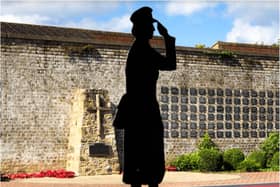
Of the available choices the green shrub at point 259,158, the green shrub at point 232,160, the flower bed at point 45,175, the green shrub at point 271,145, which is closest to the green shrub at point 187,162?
the green shrub at point 232,160

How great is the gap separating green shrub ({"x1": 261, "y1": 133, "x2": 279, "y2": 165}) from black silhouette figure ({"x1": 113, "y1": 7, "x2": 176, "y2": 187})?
54.1ft

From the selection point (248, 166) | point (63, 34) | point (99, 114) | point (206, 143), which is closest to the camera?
point (99, 114)

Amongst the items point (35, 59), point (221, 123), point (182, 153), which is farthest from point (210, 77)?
point (35, 59)

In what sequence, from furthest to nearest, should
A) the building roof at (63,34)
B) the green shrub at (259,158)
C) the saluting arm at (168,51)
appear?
the green shrub at (259,158)
the building roof at (63,34)
the saluting arm at (168,51)

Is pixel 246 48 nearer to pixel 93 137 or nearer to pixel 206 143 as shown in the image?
pixel 206 143

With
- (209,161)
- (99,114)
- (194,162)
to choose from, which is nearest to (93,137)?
(99,114)

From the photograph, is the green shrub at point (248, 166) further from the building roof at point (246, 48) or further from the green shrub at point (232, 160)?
the building roof at point (246, 48)

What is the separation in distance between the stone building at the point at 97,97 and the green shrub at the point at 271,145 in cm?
47

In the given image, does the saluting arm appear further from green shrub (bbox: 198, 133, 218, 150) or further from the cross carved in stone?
green shrub (bbox: 198, 133, 218, 150)

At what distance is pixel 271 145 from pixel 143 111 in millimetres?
17282

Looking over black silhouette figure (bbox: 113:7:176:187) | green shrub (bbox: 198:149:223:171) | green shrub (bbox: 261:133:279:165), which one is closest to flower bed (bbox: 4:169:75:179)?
green shrub (bbox: 198:149:223:171)

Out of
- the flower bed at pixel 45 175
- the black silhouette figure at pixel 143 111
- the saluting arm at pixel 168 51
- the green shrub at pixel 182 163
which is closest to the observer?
the black silhouette figure at pixel 143 111

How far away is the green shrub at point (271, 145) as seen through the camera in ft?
69.5

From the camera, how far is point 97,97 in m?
18.4
